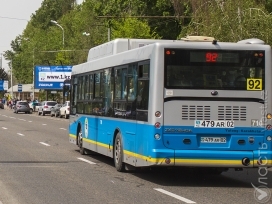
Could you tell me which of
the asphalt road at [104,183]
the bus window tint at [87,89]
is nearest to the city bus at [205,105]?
the asphalt road at [104,183]

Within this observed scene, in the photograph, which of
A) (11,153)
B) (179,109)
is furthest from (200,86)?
(11,153)

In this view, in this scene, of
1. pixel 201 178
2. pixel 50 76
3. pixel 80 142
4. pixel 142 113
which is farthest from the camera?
pixel 50 76

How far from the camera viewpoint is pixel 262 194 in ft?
43.9

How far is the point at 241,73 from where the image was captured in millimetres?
14445

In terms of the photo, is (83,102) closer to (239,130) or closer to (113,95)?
(113,95)

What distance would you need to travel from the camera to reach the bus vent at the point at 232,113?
14289 mm

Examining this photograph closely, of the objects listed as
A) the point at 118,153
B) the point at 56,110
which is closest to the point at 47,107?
the point at 56,110

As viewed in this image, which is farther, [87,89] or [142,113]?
[87,89]

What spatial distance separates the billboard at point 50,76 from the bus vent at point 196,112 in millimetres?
74000

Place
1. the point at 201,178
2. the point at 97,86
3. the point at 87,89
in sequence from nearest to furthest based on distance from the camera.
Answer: the point at 201,178
the point at 97,86
the point at 87,89

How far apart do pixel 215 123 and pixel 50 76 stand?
75.5 metres

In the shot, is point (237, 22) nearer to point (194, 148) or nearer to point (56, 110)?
point (194, 148)

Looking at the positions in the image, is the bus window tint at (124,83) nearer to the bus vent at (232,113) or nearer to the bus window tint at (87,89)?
the bus vent at (232,113)

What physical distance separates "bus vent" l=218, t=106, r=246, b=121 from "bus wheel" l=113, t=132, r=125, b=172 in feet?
9.22
